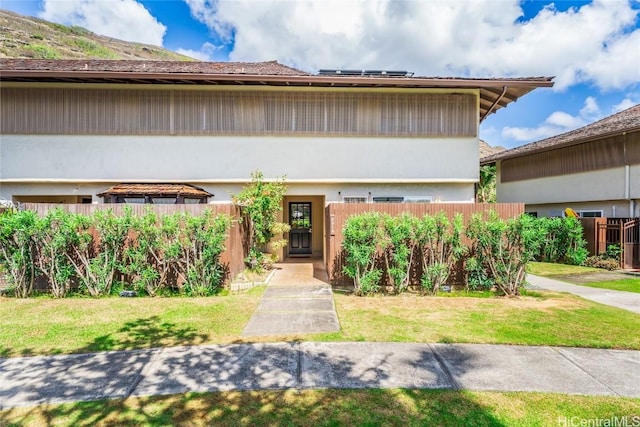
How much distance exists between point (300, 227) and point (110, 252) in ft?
26.4

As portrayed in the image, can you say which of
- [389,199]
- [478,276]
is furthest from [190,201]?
[478,276]

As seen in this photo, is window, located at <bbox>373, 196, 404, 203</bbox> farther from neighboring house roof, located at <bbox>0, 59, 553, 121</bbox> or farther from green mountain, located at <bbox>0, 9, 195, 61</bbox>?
green mountain, located at <bbox>0, 9, 195, 61</bbox>

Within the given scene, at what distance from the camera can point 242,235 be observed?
9.63 m

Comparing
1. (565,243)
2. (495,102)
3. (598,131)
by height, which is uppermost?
(495,102)

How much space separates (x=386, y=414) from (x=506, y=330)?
3.40 metres

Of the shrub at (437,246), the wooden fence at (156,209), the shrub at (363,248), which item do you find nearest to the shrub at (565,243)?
the shrub at (437,246)

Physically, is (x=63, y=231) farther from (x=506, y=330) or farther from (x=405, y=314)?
(x=506, y=330)

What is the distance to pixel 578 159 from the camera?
15875 mm

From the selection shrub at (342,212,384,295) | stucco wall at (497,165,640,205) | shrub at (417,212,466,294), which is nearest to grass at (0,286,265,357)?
shrub at (342,212,384,295)

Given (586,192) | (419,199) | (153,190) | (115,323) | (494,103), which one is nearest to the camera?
(115,323)

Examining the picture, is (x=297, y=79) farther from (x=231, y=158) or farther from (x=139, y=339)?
(x=139, y=339)

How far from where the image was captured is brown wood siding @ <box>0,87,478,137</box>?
11.2m

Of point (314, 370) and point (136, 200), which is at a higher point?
point (136, 200)

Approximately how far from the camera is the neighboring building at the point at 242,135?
11.2 m
